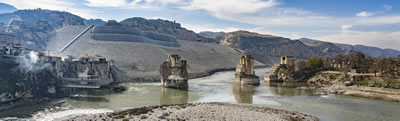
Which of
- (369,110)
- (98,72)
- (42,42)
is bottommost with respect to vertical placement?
(369,110)

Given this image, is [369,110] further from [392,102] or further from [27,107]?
[27,107]

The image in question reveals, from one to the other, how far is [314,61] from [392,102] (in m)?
35.5

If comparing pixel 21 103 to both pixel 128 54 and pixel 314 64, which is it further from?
pixel 314 64

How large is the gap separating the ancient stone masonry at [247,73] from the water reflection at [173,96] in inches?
624

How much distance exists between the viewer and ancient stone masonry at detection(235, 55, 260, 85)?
62000 mm

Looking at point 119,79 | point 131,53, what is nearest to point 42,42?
point 131,53

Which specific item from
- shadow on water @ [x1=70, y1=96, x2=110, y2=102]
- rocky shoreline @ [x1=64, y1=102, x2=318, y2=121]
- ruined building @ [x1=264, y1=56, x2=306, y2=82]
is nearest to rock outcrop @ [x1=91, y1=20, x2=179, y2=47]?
ruined building @ [x1=264, y1=56, x2=306, y2=82]

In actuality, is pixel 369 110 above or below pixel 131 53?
below

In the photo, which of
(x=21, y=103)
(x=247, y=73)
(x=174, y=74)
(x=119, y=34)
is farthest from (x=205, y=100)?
(x=119, y=34)

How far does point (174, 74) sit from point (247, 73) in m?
16.4

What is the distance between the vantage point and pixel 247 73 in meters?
63.6

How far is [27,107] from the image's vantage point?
34.5m

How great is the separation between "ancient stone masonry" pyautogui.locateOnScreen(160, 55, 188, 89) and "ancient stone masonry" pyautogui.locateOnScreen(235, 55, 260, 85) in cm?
1322

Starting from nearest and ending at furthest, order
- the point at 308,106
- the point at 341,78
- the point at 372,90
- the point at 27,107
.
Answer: the point at 27,107
the point at 308,106
the point at 372,90
the point at 341,78
